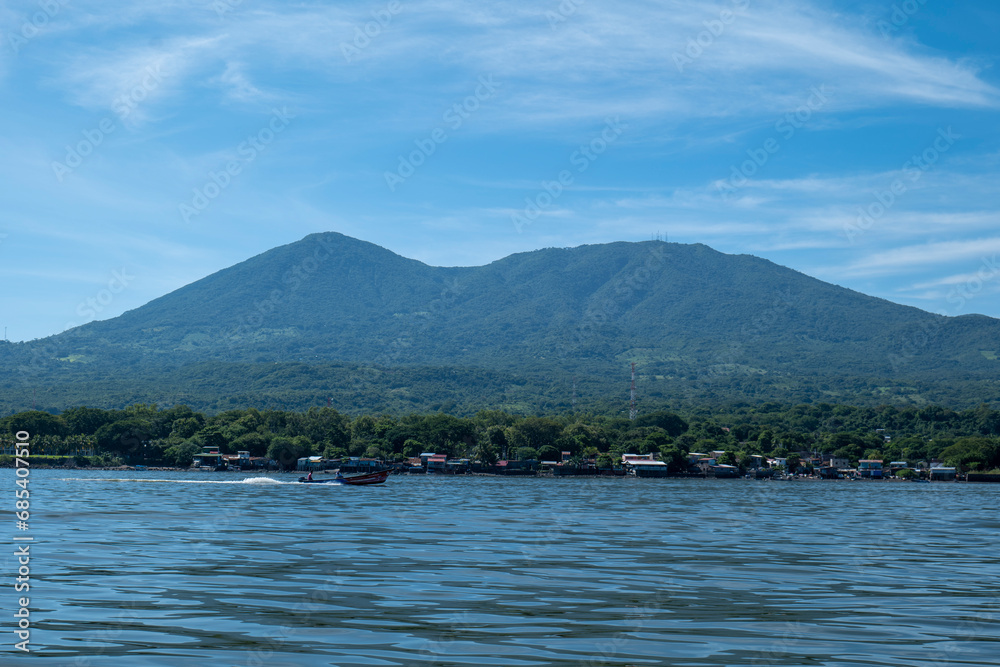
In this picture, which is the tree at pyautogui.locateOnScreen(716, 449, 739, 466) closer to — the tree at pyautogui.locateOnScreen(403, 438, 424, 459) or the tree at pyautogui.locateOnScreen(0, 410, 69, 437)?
the tree at pyautogui.locateOnScreen(403, 438, 424, 459)

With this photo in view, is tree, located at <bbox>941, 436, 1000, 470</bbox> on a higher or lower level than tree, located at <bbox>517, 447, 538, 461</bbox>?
higher

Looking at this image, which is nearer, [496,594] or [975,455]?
[496,594]

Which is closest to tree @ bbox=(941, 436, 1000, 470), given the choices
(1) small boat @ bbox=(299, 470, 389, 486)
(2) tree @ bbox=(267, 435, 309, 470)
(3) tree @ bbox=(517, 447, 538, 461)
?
(3) tree @ bbox=(517, 447, 538, 461)

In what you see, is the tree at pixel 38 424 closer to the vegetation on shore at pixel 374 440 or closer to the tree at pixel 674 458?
the vegetation on shore at pixel 374 440

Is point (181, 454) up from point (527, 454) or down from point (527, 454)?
down

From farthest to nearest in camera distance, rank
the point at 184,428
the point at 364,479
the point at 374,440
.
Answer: the point at 184,428 → the point at 374,440 → the point at 364,479

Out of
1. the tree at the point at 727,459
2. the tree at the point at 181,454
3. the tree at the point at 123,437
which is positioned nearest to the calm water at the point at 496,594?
the tree at the point at 181,454

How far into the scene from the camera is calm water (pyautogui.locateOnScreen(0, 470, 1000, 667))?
50.6 ft

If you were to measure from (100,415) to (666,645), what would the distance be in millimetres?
176826

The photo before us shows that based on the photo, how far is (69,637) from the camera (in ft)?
51.8

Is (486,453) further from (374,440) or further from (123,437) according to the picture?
(123,437)

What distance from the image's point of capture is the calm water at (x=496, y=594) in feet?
50.6

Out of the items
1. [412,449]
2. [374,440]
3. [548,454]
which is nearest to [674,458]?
[548,454]

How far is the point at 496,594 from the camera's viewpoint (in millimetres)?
21203
